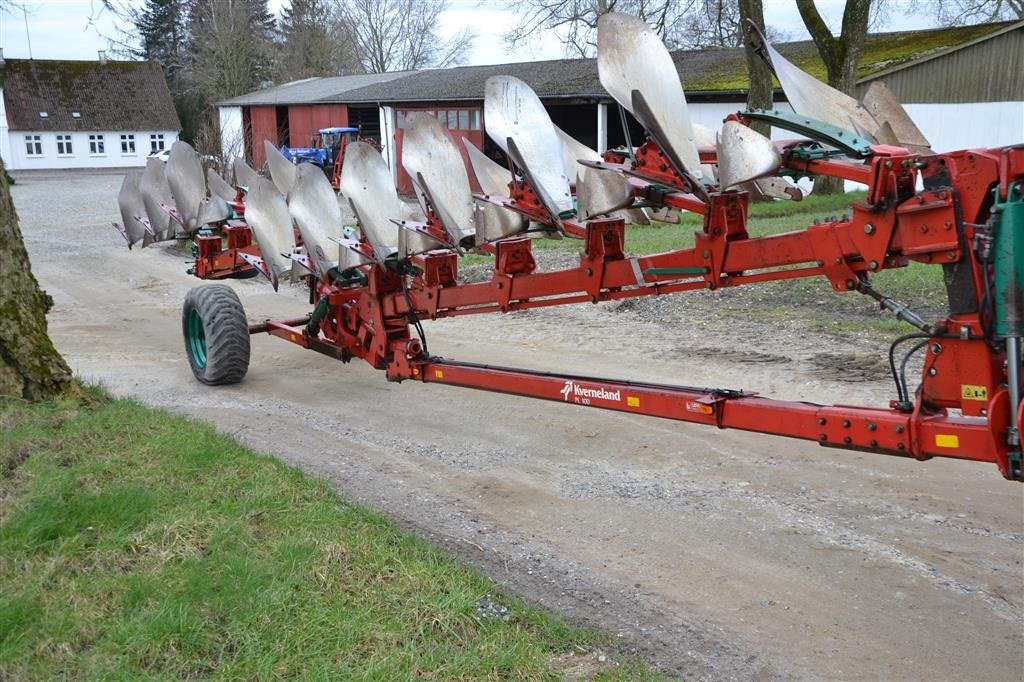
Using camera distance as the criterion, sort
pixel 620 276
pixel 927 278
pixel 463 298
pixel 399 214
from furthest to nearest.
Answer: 1. pixel 927 278
2. pixel 399 214
3. pixel 463 298
4. pixel 620 276

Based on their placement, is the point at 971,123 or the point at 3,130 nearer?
the point at 971,123

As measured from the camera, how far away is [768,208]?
20.8 metres

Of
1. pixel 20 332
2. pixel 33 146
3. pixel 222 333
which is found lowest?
pixel 222 333

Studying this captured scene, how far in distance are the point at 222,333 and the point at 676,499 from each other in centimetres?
479

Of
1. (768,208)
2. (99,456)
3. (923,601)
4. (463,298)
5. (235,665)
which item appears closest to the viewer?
(235,665)

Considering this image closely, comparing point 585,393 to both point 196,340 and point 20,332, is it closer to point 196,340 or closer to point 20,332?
point 20,332

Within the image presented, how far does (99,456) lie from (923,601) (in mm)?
4896

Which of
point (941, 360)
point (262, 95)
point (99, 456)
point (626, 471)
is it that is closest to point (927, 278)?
point (626, 471)

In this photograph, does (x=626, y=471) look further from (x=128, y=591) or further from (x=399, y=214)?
(x=128, y=591)

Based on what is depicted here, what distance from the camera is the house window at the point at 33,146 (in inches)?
2311

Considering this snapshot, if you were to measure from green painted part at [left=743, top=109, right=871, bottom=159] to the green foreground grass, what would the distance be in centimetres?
245

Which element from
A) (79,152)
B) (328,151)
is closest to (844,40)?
(328,151)

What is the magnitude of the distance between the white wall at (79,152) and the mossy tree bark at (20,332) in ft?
175

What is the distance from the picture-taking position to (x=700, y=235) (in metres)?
5.14
